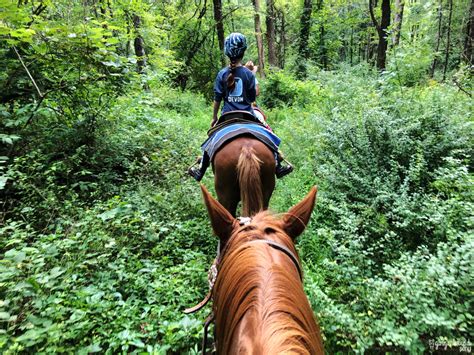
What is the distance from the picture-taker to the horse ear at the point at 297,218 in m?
1.59

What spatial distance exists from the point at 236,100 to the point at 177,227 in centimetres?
189

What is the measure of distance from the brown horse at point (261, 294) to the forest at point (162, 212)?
4.34 feet

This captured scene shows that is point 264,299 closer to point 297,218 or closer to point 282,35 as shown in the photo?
point 297,218

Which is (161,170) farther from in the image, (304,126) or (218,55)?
(218,55)

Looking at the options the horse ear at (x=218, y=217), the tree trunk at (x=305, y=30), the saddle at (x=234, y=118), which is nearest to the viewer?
the horse ear at (x=218, y=217)

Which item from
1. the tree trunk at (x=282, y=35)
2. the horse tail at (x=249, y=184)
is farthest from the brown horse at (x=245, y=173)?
the tree trunk at (x=282, y=35)

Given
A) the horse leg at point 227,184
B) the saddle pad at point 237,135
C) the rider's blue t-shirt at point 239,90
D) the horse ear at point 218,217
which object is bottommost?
the horse leg at point 227,184

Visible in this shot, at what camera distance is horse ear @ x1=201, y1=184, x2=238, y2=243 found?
153cm

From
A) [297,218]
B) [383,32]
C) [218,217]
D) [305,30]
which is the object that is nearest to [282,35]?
[305,30]

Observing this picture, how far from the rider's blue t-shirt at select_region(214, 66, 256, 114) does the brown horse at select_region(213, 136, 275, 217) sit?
0.82 metres

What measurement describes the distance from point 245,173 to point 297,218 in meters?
1.35

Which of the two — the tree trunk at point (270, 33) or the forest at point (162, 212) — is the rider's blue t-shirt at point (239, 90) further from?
the tree trunk at point (270, 33)

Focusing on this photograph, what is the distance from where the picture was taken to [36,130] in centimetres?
477

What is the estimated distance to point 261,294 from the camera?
1.02 meters
